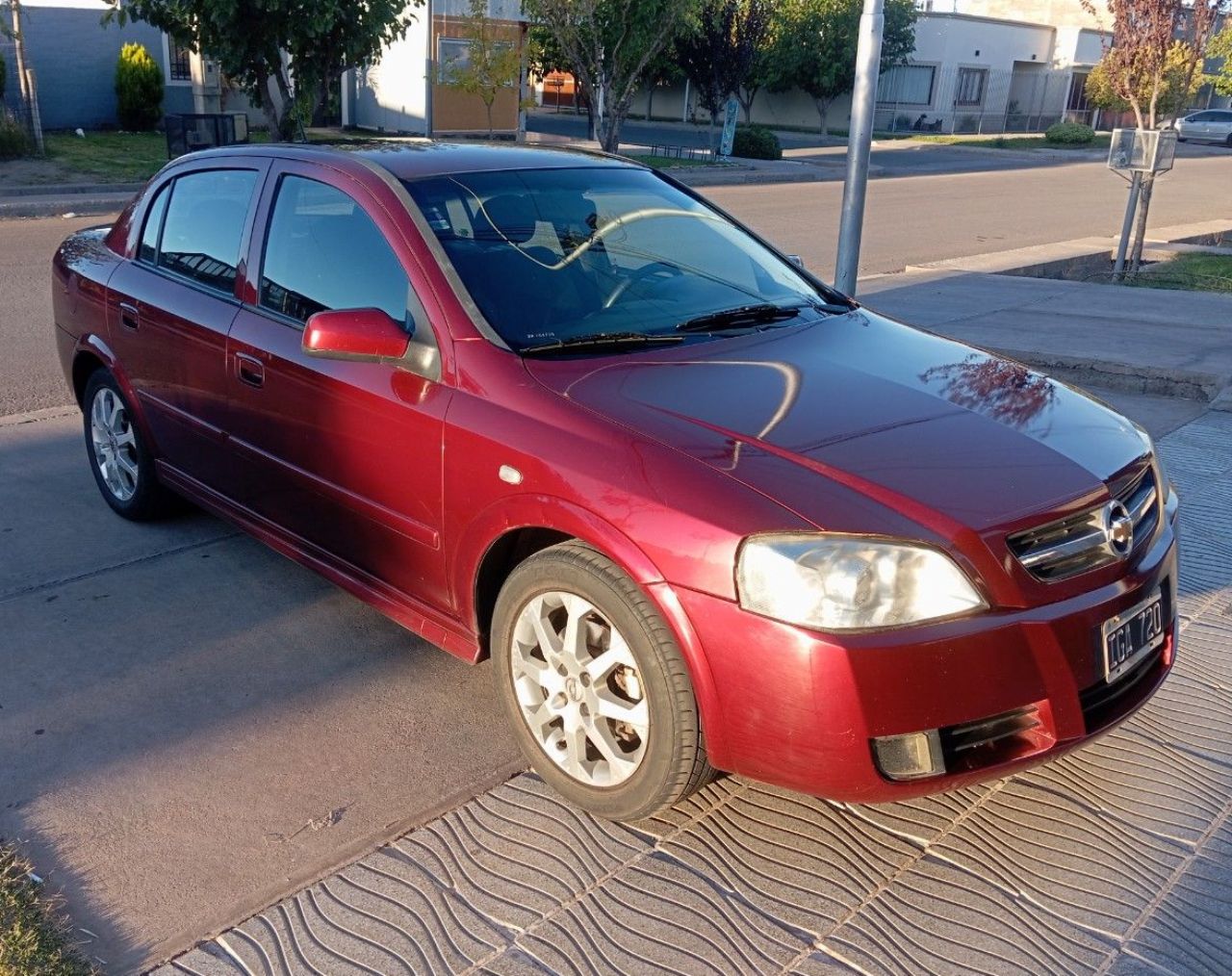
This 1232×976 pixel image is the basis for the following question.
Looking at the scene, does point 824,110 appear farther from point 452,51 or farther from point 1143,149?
point 1143,149

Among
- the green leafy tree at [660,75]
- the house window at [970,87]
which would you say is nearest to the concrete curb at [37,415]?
the green leafy tree at [660,75]

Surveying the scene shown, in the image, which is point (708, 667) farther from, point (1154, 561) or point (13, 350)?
point (13, 350)

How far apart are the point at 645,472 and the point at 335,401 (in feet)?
4.33

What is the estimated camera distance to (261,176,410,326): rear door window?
3852mm

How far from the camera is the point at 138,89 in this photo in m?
26.2

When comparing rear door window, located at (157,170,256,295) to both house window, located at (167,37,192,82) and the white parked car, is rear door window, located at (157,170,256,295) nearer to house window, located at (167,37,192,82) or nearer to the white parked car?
house window, located at (167,37,192,82)

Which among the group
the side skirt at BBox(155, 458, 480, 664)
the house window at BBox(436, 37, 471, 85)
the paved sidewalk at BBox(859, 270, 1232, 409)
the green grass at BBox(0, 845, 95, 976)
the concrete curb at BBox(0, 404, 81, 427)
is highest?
the house window at BBox(436, 37, 471, 85)

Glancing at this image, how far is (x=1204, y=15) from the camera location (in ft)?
43.1

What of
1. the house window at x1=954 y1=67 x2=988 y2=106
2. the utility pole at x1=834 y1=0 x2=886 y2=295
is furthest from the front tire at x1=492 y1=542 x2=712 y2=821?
the house window at x1=954 y1=67 x2=988 y2=106

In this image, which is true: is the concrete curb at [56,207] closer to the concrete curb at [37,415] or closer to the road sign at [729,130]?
the concrete curb at [37,415]

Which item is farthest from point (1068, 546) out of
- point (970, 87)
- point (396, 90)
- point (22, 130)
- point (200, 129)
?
point (970, 87)

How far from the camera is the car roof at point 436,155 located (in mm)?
4141

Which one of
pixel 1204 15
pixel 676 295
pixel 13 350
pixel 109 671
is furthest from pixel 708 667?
pixel 1204 15

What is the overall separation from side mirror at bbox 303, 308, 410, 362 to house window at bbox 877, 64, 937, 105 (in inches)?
2015
